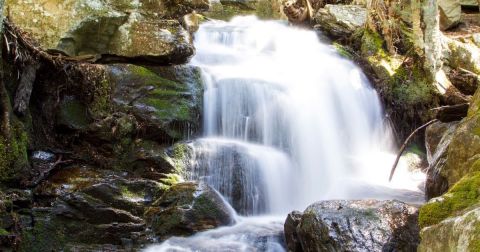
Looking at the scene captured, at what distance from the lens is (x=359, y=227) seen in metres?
4.71

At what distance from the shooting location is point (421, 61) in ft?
34.4

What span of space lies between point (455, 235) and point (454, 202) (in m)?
0.75

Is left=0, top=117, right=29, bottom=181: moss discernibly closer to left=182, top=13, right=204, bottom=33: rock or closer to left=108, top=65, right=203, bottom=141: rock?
left=108, top=65, right=203, bottom=141: rock

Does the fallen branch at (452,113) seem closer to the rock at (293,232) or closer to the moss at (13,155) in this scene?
the rock at (293,232)

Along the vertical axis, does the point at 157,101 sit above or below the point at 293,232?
above

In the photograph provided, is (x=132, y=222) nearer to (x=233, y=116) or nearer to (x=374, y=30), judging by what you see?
(x=233, y=116)

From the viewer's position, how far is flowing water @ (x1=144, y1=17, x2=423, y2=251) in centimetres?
703

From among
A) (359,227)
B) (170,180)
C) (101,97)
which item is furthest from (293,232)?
(101,97)

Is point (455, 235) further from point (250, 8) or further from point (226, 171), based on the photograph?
point (250, 8)

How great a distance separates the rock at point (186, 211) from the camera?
5906 millimetres

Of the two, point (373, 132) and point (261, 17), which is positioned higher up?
point (261, 17)

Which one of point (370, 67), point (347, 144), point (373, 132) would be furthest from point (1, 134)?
point (370, 67)

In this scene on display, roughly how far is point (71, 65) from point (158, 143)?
1733 mm

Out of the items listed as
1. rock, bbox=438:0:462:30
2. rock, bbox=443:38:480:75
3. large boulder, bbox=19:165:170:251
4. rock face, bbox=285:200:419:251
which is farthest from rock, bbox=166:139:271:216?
rock, bbox=438:0:462:30
